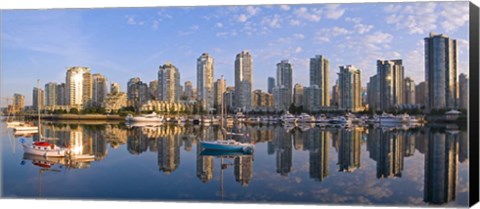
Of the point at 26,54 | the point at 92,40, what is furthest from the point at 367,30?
the point at 26,54

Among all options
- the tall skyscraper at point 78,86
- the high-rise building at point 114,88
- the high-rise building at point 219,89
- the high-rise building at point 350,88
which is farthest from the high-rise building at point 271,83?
the tall skyscraper at point 78,86

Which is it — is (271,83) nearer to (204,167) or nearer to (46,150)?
(204,167)

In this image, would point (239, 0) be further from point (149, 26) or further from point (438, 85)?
point (438, 85)

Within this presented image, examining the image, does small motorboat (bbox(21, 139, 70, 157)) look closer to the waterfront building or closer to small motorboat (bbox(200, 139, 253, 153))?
small motorboat (bbox(200, 139, 253, 153))

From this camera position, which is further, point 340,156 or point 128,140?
point 128,140

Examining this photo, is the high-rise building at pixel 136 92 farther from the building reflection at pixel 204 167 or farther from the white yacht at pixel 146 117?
the building reflection at pixel 204 167

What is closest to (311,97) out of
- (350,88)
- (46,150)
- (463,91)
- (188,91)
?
(350,88)
